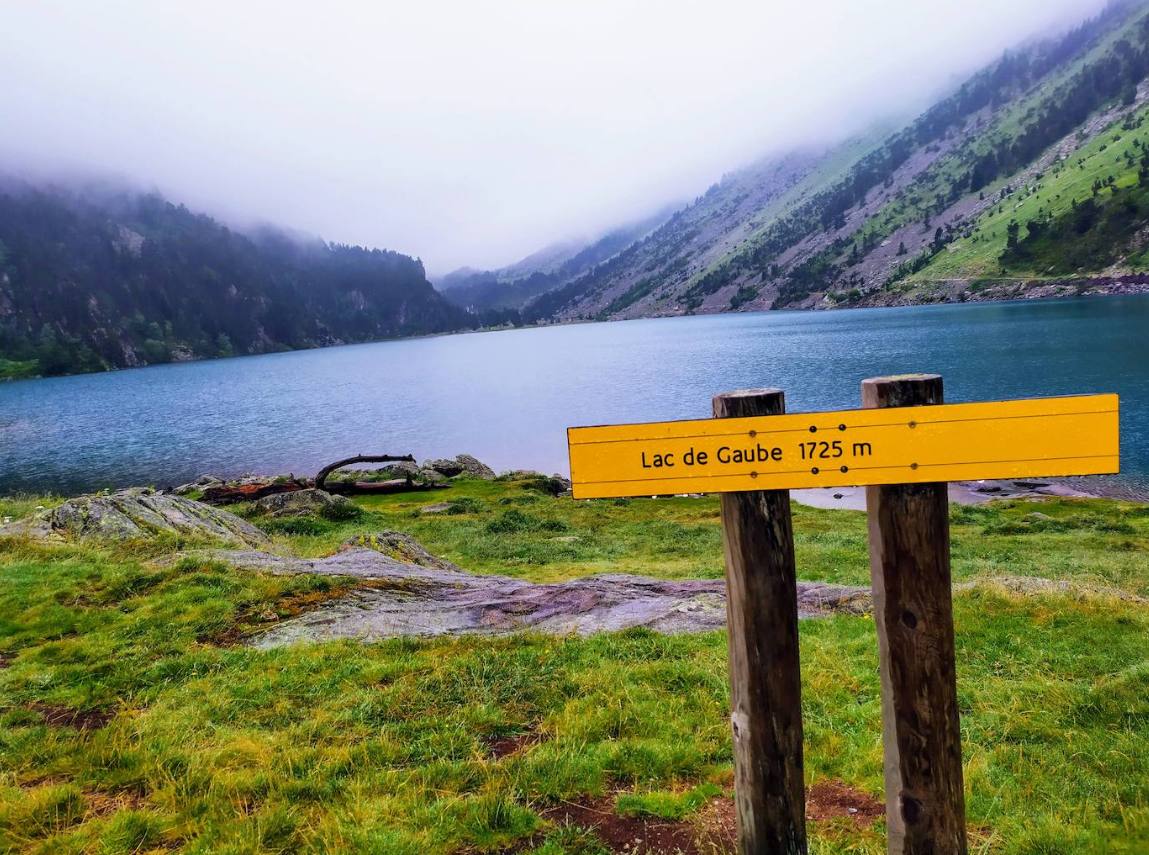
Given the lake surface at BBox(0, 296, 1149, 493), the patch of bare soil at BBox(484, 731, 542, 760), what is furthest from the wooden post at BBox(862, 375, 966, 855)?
the lake surface at BBox(0, 296, 1149, 493)

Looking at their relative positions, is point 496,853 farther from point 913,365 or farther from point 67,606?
point 913,365

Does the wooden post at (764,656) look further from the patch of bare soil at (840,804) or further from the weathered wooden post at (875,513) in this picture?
the patch of bare soil at (840,804)

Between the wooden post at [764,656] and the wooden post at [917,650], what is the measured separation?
54cm

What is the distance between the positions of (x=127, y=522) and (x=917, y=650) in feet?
64.0

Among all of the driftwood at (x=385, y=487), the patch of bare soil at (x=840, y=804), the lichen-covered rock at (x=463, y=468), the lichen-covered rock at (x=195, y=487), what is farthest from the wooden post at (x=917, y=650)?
the lichen-covered rock at (x=463, y=468)

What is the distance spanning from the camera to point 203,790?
5.71 meters

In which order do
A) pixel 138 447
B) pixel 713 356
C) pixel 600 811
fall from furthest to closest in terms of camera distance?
pixel 713 356
pixel 138 447
pixel 600 811

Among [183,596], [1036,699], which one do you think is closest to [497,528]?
[183,596]

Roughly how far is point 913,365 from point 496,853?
88025 millimetres

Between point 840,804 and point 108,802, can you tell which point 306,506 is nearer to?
point 108,802

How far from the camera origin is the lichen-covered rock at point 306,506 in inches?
1113

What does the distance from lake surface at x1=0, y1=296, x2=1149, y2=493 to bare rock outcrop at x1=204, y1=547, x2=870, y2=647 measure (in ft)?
131

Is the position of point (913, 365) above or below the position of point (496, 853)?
below

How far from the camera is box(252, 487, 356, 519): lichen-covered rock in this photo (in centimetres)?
2828
